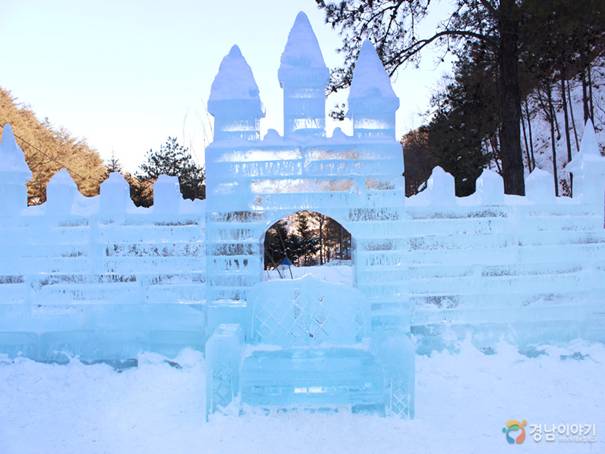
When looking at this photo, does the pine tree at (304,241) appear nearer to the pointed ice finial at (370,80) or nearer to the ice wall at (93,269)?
the ice wall at (93,269)

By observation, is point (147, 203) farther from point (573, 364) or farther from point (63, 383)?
point (573, 364)

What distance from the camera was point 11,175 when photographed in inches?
202

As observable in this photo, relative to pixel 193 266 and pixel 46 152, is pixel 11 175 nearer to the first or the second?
pixel 193 266

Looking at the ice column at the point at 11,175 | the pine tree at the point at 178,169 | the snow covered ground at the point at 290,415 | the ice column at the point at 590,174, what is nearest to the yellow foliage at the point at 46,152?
the pine tree at the point at 178,169

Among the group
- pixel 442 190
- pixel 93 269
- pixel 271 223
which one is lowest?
pixel 93 269

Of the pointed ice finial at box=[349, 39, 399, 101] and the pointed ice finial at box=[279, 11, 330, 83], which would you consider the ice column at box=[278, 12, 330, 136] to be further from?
the pointed ice finial at box=[349, 39, 399, 101]

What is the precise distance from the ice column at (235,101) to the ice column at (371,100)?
36.4 inches

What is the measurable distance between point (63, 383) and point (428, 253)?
3819mm

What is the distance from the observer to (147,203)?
17125mm

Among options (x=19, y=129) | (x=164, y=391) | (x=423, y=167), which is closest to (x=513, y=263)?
(x=164, y=391)

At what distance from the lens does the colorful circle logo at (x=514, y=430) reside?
11.9ft

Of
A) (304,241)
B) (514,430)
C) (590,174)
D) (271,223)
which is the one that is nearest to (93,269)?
(271,223)

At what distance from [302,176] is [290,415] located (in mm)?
2139

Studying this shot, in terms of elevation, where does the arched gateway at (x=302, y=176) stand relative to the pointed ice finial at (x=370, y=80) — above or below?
below
